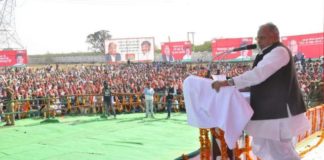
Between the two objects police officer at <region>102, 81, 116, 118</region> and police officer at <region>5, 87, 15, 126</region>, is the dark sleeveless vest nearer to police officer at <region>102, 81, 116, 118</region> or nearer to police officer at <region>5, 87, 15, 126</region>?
police officer at <region>5, 87, 15, 126</region>

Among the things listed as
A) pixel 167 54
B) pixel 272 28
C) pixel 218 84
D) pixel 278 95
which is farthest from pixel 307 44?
pixel 218 84

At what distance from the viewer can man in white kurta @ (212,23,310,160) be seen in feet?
10.8

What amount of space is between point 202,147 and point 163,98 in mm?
14427

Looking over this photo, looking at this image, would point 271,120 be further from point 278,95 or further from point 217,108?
point 217,108

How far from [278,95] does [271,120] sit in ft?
0.73

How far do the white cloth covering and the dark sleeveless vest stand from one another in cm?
12

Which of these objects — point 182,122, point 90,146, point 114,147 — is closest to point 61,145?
point 90,146

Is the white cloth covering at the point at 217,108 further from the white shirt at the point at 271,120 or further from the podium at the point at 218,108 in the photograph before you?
the white shirt at the point at 271,120

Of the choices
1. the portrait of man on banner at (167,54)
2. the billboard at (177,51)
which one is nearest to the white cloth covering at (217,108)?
the billboard at (177,51)

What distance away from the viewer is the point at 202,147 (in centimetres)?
414

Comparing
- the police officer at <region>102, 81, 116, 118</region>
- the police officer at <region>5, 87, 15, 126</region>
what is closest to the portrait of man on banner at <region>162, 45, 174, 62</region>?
the police officer at <region>102, 81, 116, 118</region>

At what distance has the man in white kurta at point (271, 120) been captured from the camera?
130 inches

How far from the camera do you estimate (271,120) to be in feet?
11.2

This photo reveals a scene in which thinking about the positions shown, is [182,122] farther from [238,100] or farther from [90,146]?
[238,100]
